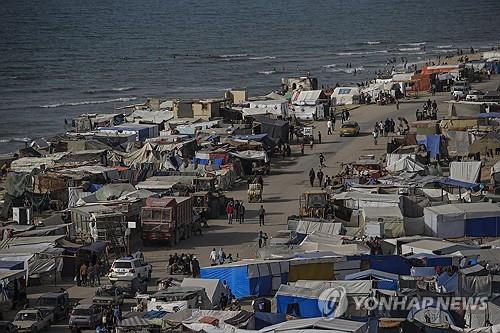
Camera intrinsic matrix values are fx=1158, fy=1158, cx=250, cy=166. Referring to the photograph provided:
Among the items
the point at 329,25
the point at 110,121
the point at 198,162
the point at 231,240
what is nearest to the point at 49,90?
the point at 110,121

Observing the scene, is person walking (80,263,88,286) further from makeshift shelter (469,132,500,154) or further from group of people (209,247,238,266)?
makeshift shelter (469,132,500,154)

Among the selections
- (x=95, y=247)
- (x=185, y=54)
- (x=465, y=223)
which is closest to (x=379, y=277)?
(x=465, y=223)

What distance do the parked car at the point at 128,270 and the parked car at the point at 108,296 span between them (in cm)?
92

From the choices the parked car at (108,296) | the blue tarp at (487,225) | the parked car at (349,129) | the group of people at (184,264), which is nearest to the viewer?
the parked car at (108,296)

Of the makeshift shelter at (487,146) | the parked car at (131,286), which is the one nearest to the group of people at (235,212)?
the parked car at (131,286)

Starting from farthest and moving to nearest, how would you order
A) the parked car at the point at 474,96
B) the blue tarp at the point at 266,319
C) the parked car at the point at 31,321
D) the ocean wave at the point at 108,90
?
the ocean wave at the point at 108,90 → the parked car at the point at 474,96 → the parked car at the point at 31,321 → the blue tarp at the point at 266,319

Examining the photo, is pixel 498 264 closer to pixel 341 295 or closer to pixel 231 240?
pixel 341 295

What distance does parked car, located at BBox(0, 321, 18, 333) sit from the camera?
78.7 feet

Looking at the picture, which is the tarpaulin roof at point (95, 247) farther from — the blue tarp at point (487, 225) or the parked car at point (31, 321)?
the blue tarp at point (487, 225)

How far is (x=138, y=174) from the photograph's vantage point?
4222 cm

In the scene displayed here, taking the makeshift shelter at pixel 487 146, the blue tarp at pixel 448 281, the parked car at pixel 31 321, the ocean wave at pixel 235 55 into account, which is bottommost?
the parked car at pixel 31 321

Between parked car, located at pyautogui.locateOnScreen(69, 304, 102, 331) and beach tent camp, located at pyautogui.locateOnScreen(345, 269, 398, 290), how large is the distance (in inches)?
222

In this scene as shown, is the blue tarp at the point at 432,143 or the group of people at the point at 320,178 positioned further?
the blue tarp at the point at 432,143

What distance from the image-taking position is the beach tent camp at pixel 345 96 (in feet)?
221
